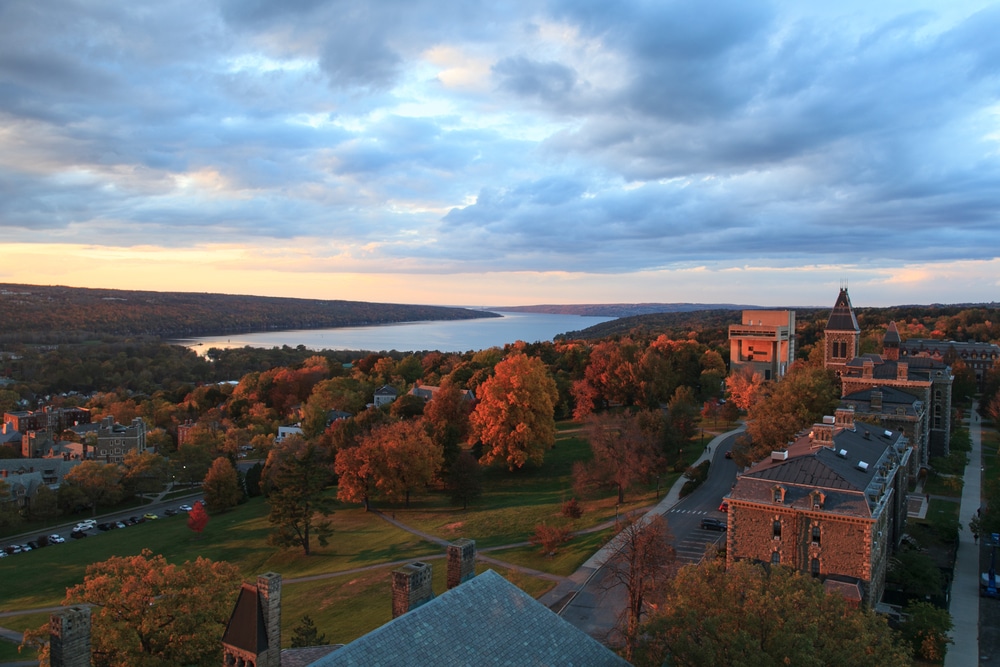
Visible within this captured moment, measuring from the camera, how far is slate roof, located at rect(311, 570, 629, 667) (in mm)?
11641

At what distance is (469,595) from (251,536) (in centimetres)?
3813

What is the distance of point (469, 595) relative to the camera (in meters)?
13.3

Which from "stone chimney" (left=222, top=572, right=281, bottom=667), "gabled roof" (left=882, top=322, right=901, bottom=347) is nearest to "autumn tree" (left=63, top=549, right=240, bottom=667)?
"stone chimney" (left=222, top=572, right=281, bottom=667)

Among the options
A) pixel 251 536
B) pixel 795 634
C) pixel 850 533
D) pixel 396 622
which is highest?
pixel 396 622

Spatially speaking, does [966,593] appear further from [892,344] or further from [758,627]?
[892,344]

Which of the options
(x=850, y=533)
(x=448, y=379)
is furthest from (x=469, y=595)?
(x=448, y=379)

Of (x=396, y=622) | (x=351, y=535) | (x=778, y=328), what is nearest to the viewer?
Result: (x=396, y=622)

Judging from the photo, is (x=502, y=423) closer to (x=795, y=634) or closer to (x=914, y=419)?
(x=914, y=419)

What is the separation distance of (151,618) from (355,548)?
1986 cm

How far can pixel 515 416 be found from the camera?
5066 centimetres

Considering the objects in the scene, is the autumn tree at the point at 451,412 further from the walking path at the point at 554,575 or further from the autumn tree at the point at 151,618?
the autumn tree at the point at 151,618

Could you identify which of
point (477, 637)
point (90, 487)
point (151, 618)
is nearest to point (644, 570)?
point (477, 637)

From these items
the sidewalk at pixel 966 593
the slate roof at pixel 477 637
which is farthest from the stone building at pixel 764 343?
the slate roof at pixel 477 637

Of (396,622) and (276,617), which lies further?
(276,617)
